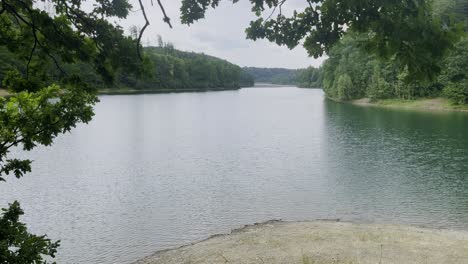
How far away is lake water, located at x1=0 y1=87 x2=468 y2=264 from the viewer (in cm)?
1905

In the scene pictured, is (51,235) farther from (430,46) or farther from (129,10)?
(430,46)

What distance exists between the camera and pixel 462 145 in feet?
128

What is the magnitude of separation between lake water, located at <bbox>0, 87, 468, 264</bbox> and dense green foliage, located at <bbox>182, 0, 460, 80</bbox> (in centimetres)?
1182

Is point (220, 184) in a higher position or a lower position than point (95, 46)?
lower

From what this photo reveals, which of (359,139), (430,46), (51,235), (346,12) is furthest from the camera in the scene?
(359,139)

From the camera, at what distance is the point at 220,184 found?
87.4ft

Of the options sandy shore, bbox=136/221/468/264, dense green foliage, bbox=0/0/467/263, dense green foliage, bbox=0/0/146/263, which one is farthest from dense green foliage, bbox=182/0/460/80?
sandy shore, bbox=136/221/468/264

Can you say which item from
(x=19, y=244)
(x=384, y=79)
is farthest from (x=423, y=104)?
(x=19, y=244)

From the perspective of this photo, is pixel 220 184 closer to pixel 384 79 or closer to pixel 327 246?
pixel 327 246

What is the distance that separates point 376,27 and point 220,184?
22.1 m

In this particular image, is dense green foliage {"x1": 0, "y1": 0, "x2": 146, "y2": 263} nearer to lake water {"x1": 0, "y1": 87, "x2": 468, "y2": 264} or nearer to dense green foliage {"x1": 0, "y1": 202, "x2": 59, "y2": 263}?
dense green foliage {"x1": 0, "y1": 202, "x2": 59, "y2": 263}

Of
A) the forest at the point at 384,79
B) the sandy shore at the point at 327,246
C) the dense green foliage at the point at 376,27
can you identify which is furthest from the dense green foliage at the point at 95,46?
the forest at the point at 384,79

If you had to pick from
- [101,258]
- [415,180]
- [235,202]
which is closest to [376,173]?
Result: [415,180]

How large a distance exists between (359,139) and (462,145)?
953cm
